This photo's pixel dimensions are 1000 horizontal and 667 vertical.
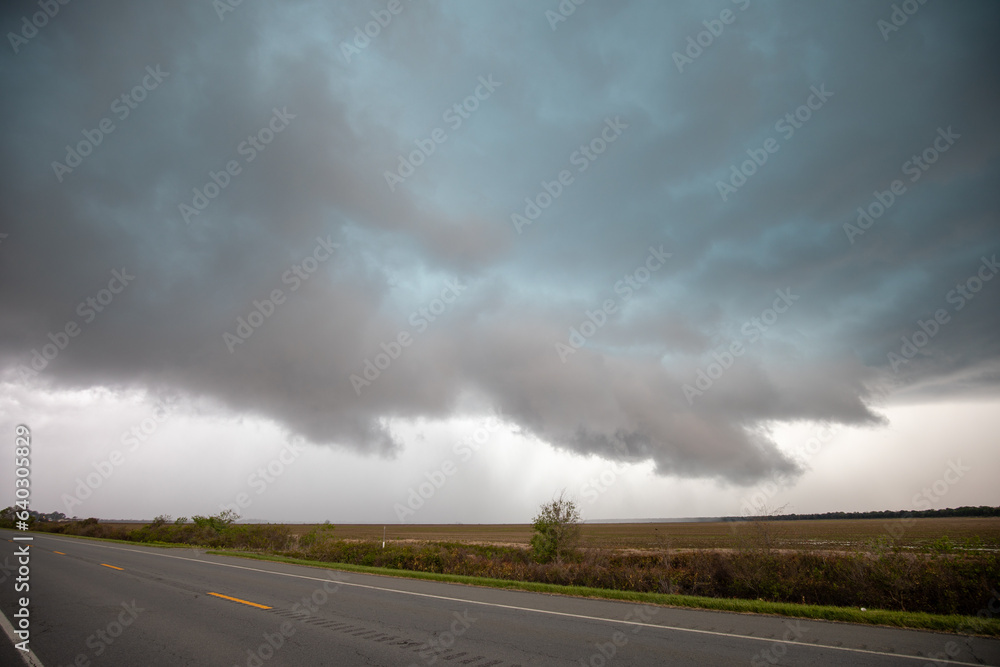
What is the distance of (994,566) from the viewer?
41.9 ft

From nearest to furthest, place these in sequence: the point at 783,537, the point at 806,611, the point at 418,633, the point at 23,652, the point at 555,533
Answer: the point at 23,652
the point at 418,633
the point at 806,611
the point at 555,533
the point at 783,537

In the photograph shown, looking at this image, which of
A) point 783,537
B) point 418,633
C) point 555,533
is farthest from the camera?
point 783,537

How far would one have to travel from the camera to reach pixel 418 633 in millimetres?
8727

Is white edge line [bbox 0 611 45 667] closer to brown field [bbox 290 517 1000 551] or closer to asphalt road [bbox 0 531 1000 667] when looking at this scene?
asphalt road [bbox 0 531 1000 667]

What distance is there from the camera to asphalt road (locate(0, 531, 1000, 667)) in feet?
23.8

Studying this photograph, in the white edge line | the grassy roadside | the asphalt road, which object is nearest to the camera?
the white edge line

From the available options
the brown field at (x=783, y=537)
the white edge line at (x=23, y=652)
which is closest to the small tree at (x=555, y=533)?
the brown field at (x=783, y=537)

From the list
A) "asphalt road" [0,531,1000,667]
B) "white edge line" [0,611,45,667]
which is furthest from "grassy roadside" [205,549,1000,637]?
"white edge line" [0,611,45,667]

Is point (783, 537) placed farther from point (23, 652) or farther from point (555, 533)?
point (23, 652)

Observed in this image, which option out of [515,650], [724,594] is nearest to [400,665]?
[515,650]

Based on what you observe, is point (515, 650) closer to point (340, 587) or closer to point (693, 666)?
point (693, 666)

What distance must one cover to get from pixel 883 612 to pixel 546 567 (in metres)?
11.2

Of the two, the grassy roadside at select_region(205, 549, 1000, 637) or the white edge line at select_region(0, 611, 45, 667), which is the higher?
the grassy roadside at select_region(205, 549, 1000, 637)

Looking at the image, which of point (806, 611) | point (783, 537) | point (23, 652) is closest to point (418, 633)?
point (23, 652)
